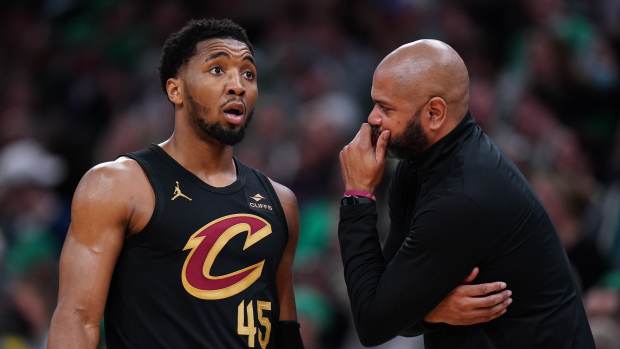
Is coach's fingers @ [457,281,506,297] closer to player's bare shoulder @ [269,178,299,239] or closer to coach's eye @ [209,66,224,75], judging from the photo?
player's bare shoulder @ [269,178,299,239]

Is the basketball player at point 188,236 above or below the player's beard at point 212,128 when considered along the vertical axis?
below

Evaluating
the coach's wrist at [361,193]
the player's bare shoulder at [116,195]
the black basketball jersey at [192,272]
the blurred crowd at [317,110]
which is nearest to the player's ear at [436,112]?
the coach's wrist at [361,193]

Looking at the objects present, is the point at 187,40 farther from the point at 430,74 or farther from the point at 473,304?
the point at 473,304

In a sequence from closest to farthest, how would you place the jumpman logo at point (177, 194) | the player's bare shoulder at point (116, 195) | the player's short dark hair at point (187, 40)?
1. the player's bare shoulder at point (116, 195)
2. the jumpman logo at point (177, 194)
3. the player's short dark hair at point (187, 40)

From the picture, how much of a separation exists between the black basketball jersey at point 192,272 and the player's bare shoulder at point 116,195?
44mm

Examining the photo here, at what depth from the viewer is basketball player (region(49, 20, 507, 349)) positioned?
406cm

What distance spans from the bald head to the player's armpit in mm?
722

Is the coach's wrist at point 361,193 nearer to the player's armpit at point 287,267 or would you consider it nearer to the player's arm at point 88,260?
the player's armpit at point 287,267

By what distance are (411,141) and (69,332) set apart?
1.46 metres

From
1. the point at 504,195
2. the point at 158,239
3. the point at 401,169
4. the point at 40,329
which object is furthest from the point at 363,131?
the point at 40,329

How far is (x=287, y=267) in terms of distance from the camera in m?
4.63

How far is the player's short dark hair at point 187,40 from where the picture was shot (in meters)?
4.40

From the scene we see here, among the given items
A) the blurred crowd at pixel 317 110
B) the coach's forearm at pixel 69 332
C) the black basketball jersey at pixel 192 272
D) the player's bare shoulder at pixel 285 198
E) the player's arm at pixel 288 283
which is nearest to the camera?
the coach's forearm at pixel 69 332

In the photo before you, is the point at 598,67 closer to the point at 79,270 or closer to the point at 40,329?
the point at 40,329
